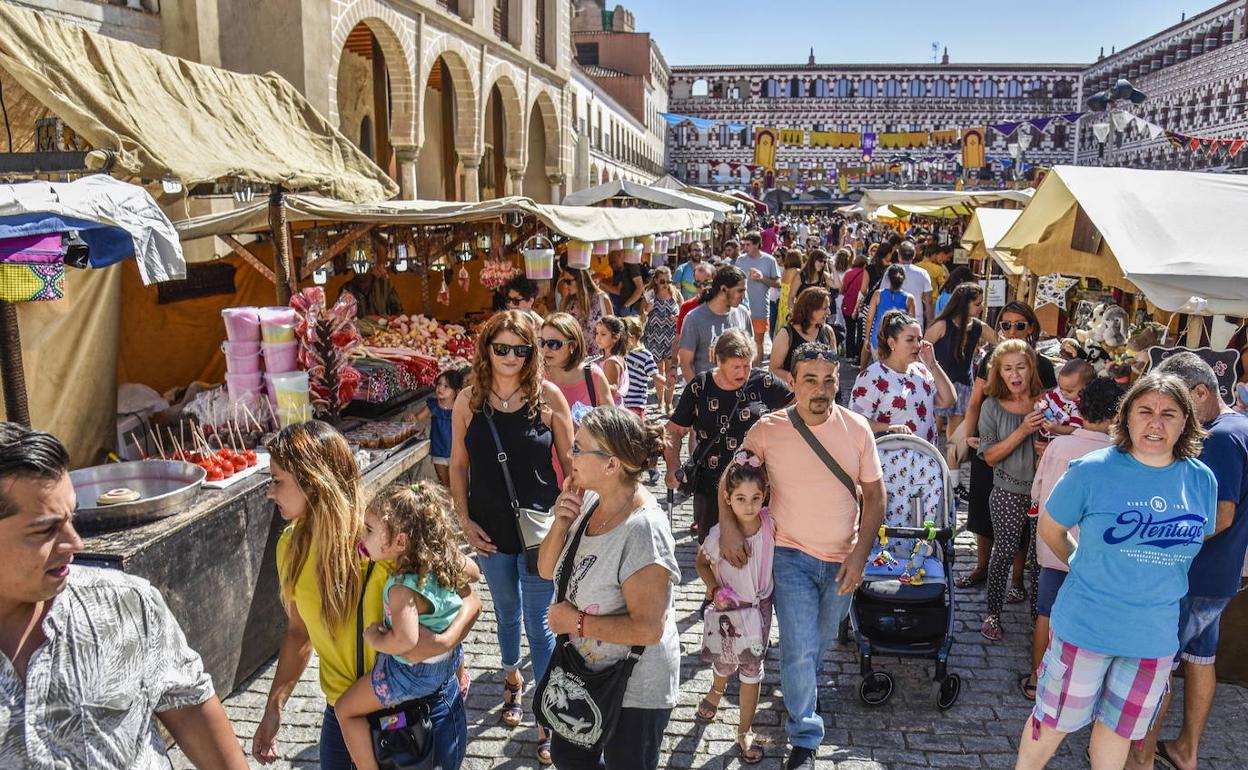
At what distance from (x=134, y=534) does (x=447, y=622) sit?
2034 mm

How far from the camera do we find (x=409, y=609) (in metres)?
2.54

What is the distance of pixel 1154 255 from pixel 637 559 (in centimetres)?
406

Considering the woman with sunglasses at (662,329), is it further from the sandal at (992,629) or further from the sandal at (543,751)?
the sandal at (543,751)

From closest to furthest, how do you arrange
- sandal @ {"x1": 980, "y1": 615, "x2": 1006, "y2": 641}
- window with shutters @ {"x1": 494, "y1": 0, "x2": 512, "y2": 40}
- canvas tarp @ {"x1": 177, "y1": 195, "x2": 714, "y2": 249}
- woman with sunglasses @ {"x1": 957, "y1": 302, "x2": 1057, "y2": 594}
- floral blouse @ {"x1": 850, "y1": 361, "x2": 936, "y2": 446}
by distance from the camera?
sandal @ {"x1": 980, "y1": 615, "x2": 1006, "y2": 641}, floral blouse @ {"x1": 850, "y1": 361, "x2": 936, "y2": 446}, woman with sunglasses @ {"x1": 957, "y1": 302, "x2": 1057, "y2": 594}, canvas tarp @ {"x1": 177, "y1": 195, "x2": 714, "y2": 249}, window with shutters @ {"x1": 494, "y1": 0, "x2": 512, "y2": 40}

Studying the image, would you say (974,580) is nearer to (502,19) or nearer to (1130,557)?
(1130,557)

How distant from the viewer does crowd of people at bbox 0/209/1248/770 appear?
1.88 metres

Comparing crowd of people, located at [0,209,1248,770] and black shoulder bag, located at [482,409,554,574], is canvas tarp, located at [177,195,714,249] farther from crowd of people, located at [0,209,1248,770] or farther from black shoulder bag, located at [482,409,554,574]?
black shoulder bag, located at [482,409,554,574]

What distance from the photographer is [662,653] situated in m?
2.80

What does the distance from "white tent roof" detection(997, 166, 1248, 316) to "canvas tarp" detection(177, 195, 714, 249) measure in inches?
167

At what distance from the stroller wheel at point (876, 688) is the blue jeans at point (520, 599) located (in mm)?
1558

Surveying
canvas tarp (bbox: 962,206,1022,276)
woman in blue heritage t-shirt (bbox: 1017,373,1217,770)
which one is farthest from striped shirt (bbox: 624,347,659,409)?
canvas tarp (bbox: 962,206,1022,276)

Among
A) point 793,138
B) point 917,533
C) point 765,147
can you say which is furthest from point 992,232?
point 793,138

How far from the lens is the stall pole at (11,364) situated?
4211 mm

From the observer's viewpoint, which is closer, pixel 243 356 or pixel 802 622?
pixel 802 622
